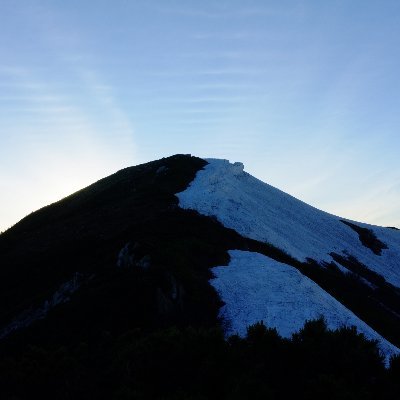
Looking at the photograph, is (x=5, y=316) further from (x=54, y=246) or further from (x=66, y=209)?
(x=66, y=209)

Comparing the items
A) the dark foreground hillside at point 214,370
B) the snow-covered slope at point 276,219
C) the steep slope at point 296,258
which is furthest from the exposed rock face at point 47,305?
the snow-covered slope at point 276,219

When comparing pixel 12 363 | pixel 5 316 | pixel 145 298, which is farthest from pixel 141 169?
pixel 12 363

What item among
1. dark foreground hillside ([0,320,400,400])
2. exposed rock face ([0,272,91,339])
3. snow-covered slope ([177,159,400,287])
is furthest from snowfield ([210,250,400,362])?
snow-covered slope ([177,159,400,287])

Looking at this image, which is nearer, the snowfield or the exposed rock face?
the snowfield

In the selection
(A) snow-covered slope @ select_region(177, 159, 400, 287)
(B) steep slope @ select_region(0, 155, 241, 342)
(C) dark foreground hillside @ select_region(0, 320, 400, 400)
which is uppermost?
(A) snow-covered slope @ select_region(177, 159, 400, 287)

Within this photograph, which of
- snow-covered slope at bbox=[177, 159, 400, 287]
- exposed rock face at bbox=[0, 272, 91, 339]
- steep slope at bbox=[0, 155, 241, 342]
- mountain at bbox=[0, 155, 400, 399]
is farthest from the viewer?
snow-covered slope at bbox=[177, 159, 400, 287]

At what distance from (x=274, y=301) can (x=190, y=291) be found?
583cm

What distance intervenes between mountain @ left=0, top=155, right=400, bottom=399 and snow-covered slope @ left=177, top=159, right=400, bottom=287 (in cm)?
31

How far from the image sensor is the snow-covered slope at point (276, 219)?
187 ft

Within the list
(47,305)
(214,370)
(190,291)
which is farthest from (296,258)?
(214,370)

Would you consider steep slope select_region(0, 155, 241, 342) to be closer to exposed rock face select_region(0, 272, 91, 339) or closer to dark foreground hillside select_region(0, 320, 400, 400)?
exposed rock face select_region(0, 272, 91, 339)

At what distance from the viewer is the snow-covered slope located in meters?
57.0

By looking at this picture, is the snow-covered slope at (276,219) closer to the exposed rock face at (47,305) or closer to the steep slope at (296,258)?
the steep slope at (296,258)

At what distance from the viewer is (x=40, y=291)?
43438 millimetres
